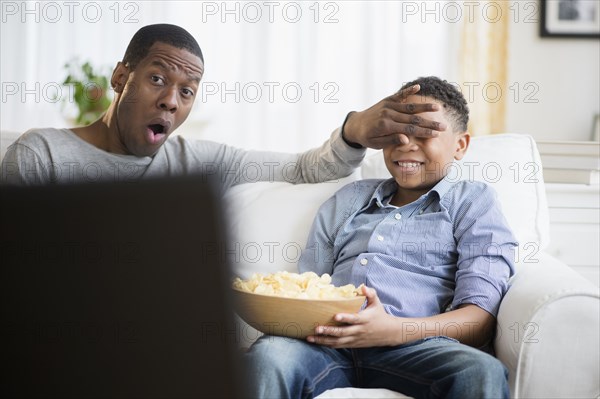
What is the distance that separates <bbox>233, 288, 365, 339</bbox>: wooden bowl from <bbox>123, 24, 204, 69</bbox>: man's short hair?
0.70m

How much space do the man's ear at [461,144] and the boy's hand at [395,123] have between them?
111 mm

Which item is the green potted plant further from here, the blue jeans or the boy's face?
the blue jeans

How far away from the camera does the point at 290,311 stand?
1.27 meters

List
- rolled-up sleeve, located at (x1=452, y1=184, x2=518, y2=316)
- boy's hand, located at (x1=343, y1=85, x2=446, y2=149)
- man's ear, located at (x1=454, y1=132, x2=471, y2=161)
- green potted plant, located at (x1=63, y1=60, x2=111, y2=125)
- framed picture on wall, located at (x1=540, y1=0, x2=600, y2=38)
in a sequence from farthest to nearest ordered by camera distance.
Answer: framed picture on wall, located at (x1=540, y1=0, x2=600, y2=38), green potted plant, located at (x1=63, y1=60, x2=111, y2=125), man's ear, located at (x1=454, y1=132, x2=471, y2=161), boy's hand, located at (x1=343, y1=85, x2=446, y2=149), rolled-up sleeve, located at (x1=452, y1=184, x2=518, y2=316)

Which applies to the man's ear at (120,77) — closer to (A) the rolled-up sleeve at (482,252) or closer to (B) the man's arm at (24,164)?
(B) the man's arm at (24,164)

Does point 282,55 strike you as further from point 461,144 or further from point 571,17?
point 461,144

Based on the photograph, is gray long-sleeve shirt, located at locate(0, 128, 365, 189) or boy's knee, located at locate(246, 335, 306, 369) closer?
boy's knee, located at locate(246, 335, 306, 369)

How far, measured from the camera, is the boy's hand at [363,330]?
4.23ft

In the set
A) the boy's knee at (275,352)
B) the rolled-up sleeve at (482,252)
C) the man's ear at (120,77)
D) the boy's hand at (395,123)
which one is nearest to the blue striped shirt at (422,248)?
the rolled-up sleeve at (482,252)

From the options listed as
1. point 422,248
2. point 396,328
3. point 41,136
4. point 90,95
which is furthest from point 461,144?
point 90,95

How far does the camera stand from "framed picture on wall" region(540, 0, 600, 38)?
3.01m

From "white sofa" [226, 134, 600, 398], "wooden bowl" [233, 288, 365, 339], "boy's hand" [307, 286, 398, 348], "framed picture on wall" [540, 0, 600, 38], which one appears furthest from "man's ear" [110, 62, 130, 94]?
"framed picture on wall" [540, 0, 600, 38]

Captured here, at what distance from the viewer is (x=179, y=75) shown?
66.1 inches

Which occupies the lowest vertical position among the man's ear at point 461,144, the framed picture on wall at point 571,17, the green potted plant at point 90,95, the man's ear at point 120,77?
the man's ear at point 461,144
